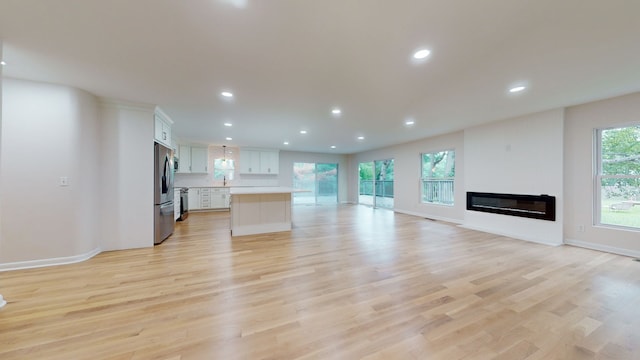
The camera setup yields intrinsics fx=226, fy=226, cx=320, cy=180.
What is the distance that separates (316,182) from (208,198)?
4.73 m

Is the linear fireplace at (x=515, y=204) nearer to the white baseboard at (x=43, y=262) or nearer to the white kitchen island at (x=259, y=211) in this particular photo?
the white kitchen island at (x=259, y=211)

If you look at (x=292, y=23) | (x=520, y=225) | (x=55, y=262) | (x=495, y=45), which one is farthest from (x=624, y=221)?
(x=55, y=262)

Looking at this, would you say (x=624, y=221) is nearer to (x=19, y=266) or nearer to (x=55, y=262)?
(x=55, y=262)

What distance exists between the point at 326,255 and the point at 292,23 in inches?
116

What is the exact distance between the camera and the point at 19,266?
2.91 m

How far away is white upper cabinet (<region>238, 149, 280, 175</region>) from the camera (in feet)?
29.3

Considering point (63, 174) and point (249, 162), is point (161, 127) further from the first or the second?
point (249, 162)

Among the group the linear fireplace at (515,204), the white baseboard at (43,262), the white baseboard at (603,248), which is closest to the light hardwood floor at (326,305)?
the white baseboard at (43,262)

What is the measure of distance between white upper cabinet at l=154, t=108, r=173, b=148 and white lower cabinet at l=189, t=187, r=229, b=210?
3460 mm

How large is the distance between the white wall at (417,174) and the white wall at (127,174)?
7.00 m

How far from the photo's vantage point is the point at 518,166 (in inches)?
186

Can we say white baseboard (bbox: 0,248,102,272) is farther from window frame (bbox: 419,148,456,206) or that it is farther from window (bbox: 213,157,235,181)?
window frame (bbox: 419,148,456,206)

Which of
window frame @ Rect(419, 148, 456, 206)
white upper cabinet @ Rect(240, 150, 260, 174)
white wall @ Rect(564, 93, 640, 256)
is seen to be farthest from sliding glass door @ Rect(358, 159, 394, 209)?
white wall @ Rect(564, 93, 640, 256)

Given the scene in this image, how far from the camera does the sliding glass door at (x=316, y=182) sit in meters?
10.5
